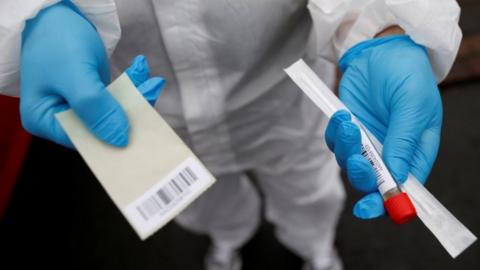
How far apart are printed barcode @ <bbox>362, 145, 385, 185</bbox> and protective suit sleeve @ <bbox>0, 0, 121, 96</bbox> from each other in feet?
1.05

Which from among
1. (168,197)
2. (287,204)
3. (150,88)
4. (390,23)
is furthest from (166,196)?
(287,204)

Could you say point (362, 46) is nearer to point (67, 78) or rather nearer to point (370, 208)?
point (370, 208)

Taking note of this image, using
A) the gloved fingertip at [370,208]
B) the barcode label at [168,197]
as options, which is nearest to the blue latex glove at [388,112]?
the gloved fingertip at [370,208]

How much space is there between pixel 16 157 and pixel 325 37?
3.49ft

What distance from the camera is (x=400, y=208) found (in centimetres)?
42

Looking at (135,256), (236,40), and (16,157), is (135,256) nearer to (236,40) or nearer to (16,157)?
(16,157)

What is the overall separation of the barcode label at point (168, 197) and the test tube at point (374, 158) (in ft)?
0.59

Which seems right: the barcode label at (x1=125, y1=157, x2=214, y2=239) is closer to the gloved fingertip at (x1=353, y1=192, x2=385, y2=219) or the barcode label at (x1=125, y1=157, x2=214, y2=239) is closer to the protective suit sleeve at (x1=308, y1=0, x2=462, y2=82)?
the gloved fingertip at (x1=353, y1=192, x2=385, y2=219)

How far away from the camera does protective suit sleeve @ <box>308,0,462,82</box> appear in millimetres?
495

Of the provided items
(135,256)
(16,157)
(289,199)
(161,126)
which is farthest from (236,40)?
(16,157)

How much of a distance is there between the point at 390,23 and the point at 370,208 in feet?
0.84

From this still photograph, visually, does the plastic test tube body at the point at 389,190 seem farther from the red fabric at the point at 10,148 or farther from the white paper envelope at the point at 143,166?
the red fabric at the point at 10,148

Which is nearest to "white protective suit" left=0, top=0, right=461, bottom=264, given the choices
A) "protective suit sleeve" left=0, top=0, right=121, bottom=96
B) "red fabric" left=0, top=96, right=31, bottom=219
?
"protective suit sleeve" left=0, top=0, right=121, bottom=96

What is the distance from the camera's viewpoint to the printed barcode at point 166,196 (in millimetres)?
396
